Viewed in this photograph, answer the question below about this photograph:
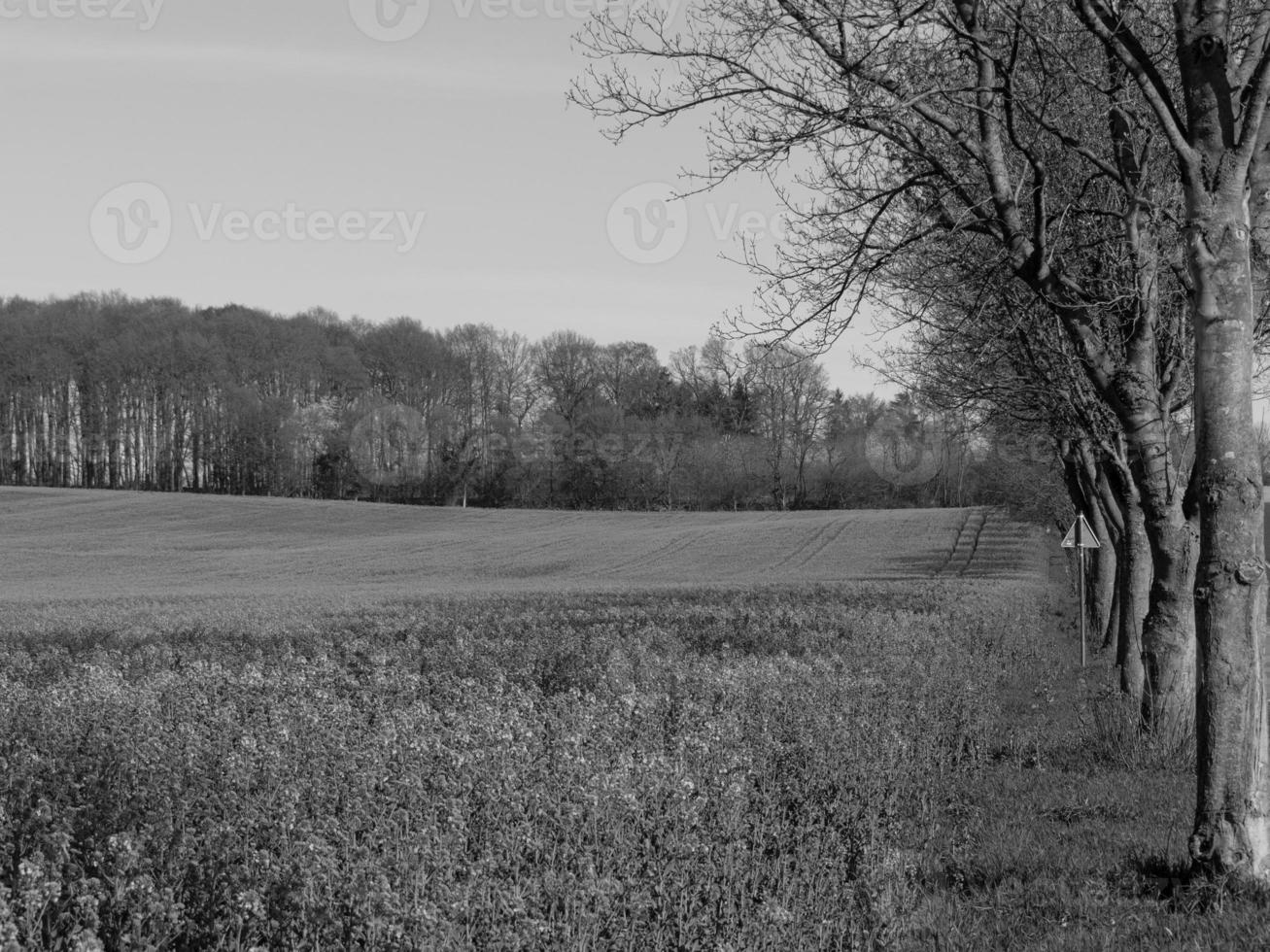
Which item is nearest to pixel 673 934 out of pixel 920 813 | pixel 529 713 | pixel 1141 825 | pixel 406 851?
pixel 406 851

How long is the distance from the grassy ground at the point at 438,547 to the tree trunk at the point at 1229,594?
30891 mm

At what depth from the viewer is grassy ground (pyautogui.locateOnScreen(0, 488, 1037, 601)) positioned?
46.8 m

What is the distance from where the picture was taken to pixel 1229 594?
6.13 meters

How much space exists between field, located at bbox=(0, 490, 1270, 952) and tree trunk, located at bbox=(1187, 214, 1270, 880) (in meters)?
0.46

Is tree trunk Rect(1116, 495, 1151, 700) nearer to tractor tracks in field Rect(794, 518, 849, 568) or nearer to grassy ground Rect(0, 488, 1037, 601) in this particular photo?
grassy ground Rect(0, 488, 1037, 601)

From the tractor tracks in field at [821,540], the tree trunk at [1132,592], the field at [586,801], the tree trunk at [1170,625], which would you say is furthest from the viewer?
the tractor tracks in field at [821,540]

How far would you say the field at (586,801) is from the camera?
159 inches

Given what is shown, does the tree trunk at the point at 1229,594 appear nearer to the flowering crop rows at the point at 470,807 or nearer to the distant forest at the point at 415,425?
the flowering crop rows at the point at 470,807

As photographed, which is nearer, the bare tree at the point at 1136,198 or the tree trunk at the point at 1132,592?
the bare tree at the point at 1136,198

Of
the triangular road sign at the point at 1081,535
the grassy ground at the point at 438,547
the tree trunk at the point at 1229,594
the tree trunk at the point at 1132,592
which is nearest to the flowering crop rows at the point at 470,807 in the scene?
the tree trunk at the point at 1229,594

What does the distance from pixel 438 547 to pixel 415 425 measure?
26.0m

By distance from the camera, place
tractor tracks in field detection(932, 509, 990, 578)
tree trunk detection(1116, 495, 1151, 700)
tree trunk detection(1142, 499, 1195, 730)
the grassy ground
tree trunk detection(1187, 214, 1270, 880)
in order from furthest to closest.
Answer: tractor tracks in field detection(932, 509, 990, 578), the grassy ground, tree trunk detection(1116, 495, 1151, 700), tree trunk detection(1142, 499, 1195, 730), tree trunk detection(1187, 214, 1270, 880)

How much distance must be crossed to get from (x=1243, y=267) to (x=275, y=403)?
82.8 metres

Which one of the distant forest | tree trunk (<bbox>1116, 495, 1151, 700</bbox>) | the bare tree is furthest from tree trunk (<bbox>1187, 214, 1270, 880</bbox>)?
the distant forest
